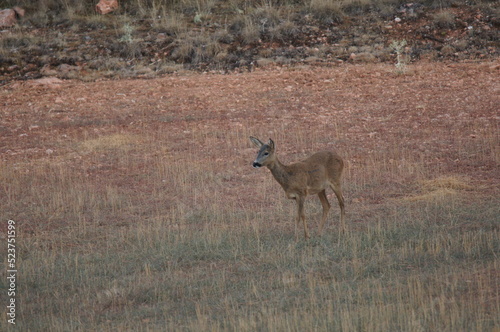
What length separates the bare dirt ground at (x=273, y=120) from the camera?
557 inches

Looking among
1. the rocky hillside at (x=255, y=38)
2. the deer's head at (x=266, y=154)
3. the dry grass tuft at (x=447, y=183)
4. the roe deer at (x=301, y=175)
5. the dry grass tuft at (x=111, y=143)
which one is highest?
the rocky hillside at (x=255, y=38)

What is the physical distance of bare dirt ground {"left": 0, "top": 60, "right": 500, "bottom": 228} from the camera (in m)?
14.2

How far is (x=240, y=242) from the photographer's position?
977 centimetres

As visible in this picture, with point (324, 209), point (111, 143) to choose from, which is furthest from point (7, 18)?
point (324, 209)

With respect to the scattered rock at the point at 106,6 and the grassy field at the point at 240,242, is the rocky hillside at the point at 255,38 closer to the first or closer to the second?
the scattered rock at the point at 106,6

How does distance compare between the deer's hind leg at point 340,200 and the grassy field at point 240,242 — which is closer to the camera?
the grassy field at point 240,242

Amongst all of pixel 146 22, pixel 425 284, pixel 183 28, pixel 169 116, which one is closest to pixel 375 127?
pixel 169 116

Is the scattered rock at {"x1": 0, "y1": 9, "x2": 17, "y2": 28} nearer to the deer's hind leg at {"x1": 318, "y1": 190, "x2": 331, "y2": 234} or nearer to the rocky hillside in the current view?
the rocky hillside

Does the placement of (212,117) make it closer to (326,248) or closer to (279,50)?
(279,50)

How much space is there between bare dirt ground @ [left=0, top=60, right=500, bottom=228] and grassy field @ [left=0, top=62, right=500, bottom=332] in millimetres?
94

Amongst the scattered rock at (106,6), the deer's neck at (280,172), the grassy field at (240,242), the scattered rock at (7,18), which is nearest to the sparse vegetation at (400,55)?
the grassy field at (240,242)

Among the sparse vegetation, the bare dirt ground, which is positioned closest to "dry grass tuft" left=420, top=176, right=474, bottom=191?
the bare dirt ground

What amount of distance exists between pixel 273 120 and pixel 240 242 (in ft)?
28.4

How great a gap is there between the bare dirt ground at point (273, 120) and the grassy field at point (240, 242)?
94mm
